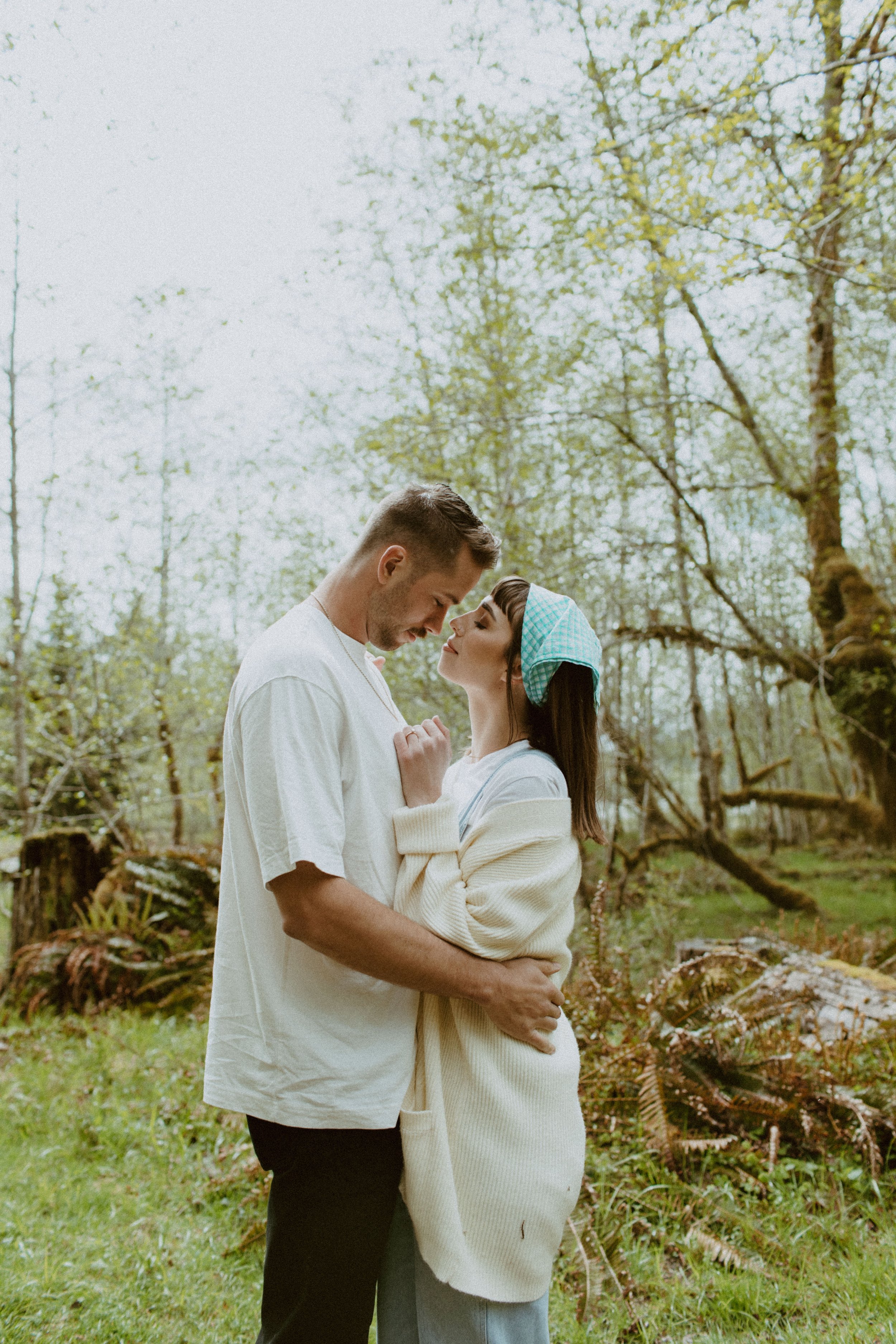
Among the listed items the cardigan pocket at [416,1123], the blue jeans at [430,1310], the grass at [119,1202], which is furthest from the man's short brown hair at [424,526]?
the grass at [119,1202]

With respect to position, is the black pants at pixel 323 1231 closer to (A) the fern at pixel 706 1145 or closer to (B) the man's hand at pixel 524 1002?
(B) the man's hand at pixel 524 1002

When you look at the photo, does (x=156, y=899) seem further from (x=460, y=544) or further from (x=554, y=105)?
(x=554, y=105)

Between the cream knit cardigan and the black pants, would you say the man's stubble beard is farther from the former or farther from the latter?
the black pants

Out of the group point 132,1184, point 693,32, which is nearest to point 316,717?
point 132,1184

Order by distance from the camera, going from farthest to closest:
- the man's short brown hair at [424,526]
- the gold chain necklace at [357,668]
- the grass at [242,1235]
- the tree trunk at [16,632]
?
the tree trunk at [16,632] < the grass at [242,1235] < the man's short brown hair at [424,526] < the gold chain necklace at [357,668]

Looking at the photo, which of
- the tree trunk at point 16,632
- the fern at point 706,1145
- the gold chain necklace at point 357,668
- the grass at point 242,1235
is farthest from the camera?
the tree trunk at point 16,632

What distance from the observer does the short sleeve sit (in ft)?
4.76

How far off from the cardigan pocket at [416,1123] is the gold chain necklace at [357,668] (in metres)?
0.76

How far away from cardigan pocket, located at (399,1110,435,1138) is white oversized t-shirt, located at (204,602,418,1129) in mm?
60

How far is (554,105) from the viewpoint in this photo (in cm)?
602

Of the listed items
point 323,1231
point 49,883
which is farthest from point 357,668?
point 49,883

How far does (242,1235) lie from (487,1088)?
6.90 ft

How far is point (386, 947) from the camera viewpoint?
147cm

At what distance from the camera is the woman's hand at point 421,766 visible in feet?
5.48
